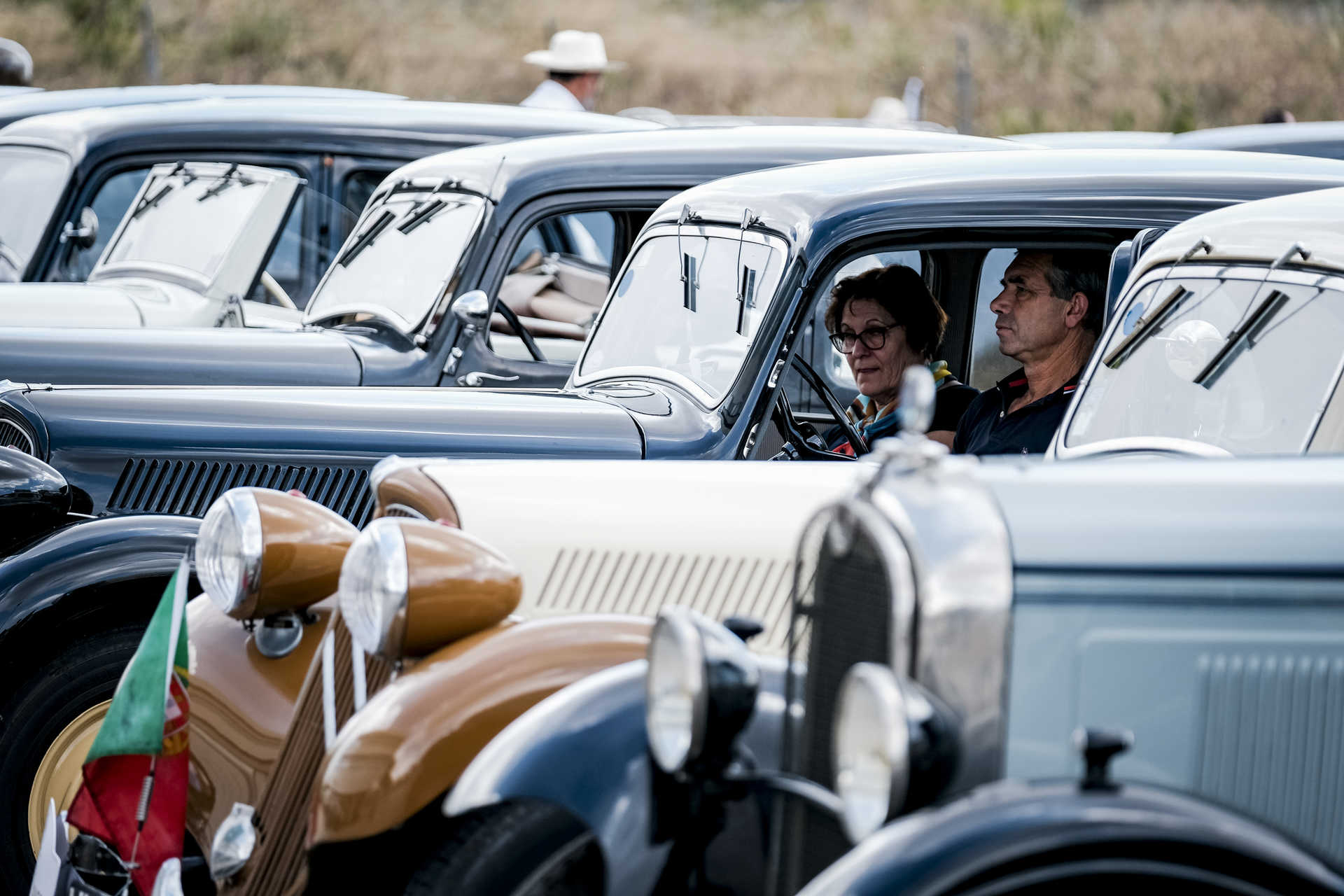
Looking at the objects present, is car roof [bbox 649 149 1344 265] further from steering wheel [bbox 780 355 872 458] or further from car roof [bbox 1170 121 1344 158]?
car roof [bbox 1170 121 1344 158]

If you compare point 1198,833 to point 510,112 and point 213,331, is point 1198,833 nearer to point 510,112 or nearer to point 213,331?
point 213,331

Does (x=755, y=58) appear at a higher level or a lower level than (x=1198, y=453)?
higher

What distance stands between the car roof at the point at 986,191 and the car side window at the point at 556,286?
1.14 meters

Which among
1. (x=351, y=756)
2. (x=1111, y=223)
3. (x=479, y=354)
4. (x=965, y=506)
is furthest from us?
(x=479, y=354)

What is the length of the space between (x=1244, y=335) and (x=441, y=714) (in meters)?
1.82

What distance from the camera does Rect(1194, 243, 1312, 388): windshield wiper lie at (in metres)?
3.32

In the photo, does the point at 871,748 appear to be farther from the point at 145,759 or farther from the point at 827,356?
the point at 827,356

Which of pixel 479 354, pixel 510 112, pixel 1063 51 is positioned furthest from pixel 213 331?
pixel 1063 51

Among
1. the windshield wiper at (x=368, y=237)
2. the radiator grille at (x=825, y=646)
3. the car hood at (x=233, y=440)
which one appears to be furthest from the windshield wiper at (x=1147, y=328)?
the windshield wiper at (x=368, y=237)

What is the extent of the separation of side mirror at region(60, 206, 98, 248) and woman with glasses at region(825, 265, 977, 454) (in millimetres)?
4620

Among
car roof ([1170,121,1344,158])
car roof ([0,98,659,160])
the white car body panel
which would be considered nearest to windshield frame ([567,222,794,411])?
the white car body panel

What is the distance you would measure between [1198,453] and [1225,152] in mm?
2574

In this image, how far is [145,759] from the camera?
2.91 m

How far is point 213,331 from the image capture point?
235 inches
